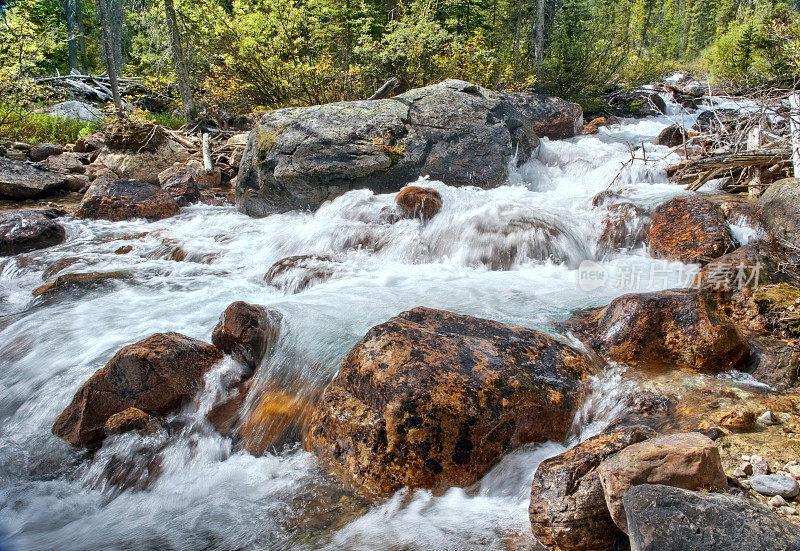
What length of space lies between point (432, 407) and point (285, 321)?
2.27 metres

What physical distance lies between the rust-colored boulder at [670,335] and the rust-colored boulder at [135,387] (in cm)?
348

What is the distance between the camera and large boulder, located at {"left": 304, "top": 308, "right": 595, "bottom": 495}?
2857 millimetres

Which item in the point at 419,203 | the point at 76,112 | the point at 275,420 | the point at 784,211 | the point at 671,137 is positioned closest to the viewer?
the point at 275,420

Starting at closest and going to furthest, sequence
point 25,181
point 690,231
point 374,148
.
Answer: point 690,231
point 374,148
point 25,181

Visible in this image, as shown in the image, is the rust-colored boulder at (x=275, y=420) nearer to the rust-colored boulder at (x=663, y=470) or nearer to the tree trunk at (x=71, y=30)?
the rust-colored boulder at (x=663, y=470)

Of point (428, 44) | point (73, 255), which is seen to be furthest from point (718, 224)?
point (428, 44)

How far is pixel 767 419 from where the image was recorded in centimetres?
287

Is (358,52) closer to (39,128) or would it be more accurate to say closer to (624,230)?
(624,230)

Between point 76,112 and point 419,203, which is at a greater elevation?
point 76,112

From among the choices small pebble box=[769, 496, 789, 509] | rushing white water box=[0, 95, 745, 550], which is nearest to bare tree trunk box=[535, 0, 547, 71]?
rushing white water box=[0, 95, 745, 550]

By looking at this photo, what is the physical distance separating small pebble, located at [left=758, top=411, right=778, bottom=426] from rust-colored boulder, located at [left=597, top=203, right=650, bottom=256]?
4120 mm

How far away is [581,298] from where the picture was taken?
5.33 m

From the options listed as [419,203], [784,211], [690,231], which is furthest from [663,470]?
[419,203]

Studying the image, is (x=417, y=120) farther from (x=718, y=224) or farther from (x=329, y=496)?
(x=329, y=496)
